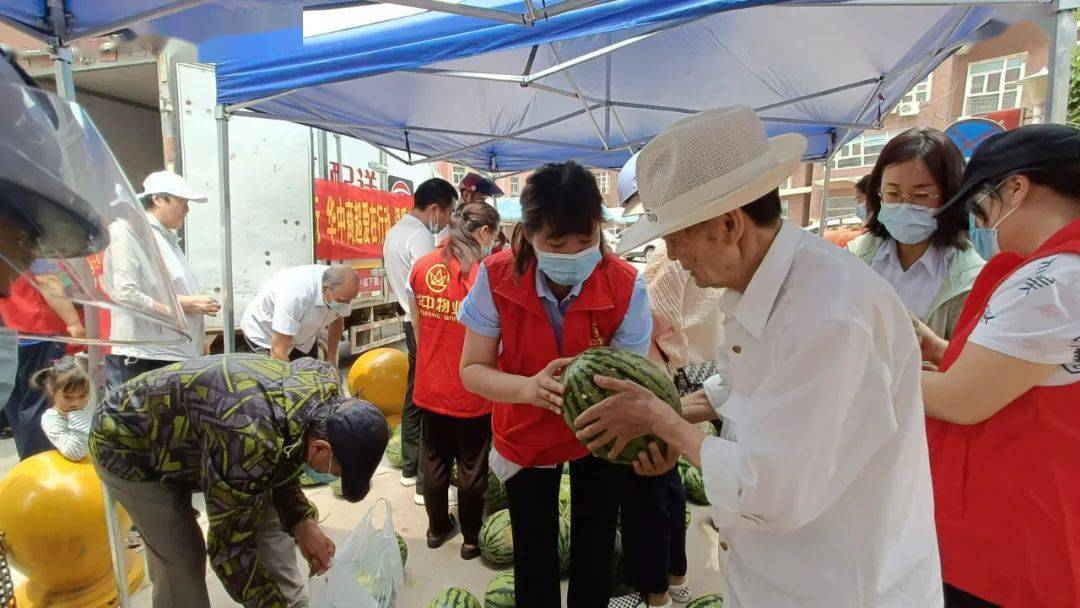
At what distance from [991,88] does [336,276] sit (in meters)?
27.9

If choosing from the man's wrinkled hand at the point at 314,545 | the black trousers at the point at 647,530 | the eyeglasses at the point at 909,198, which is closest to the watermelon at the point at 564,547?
the black trousers at the point at 647,530

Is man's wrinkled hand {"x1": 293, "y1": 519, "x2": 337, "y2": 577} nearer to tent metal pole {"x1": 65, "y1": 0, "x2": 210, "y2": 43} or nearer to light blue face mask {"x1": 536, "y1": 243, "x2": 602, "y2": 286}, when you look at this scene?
light blue face mask {"x1": 536, "y1": 243, "x2": 602, "y2": 286}

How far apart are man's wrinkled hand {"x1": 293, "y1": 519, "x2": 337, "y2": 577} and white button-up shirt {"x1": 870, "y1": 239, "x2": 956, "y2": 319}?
111 inches

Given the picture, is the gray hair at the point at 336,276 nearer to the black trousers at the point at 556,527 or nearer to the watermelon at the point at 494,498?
the watermelon at the point at 494,498

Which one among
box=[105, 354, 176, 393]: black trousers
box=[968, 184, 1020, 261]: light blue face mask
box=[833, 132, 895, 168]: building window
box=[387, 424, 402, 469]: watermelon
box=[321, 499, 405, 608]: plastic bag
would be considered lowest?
box=[387, 424, 402, 469]: watermelon

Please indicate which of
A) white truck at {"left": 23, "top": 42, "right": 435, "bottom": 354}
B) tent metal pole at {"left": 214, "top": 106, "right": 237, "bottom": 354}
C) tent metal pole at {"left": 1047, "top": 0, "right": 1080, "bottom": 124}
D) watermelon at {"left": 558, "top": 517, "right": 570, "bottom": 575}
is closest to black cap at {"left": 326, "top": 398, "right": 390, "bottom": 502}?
watermelon at {"left": 558, "top": 517, "right": 570, "bottom": 575}

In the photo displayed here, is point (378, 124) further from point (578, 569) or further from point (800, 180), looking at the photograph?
point (800, 180)

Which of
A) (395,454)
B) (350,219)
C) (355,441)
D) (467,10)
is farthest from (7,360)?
(350,219)

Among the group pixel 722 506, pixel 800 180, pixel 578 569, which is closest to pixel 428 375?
pixel 578 569

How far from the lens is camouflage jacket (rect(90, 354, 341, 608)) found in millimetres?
2078

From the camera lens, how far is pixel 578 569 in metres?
2.26

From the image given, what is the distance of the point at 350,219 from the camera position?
7.25 meters

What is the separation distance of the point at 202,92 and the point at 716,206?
20.6ft

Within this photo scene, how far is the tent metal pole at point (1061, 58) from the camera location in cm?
246
